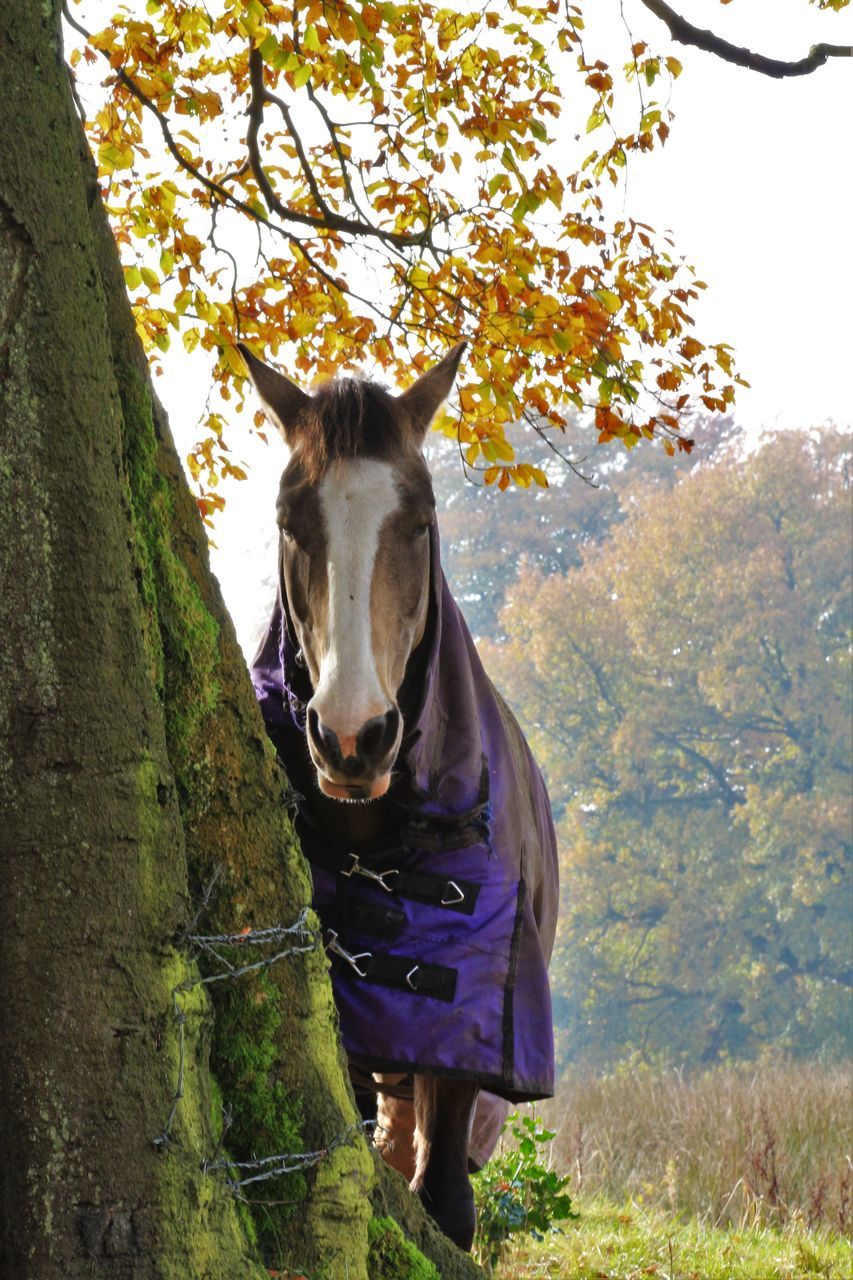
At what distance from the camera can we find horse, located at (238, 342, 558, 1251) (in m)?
3.27

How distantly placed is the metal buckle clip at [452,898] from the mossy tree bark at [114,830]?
84 cm

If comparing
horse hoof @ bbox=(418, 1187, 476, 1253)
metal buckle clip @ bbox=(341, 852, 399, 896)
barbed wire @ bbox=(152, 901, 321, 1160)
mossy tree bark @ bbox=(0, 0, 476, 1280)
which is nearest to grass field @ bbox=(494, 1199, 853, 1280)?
horse hoof @ bbox=(418, 1187, 476, 1253)

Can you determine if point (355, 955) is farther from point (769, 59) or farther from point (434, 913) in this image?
point (769, 59)

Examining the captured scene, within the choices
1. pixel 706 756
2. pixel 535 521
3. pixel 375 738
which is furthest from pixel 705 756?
pixel 375 738

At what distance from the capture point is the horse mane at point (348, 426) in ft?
11.0

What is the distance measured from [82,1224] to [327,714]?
1.25 meters

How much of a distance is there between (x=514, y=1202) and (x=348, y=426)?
317cm

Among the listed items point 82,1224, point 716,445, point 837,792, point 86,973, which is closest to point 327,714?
point 86,973

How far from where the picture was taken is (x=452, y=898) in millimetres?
3406

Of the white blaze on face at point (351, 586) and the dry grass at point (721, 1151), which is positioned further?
the dry grass at point (721, 1151)

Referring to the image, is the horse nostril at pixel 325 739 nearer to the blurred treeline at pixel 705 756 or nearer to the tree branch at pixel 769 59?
the tree branch at pixel 769 59

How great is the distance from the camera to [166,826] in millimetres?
2170

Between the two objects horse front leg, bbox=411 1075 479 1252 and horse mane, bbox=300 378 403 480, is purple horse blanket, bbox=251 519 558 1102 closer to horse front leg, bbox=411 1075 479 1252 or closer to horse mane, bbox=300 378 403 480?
horse front leg, bbox=411 1075 479 1252

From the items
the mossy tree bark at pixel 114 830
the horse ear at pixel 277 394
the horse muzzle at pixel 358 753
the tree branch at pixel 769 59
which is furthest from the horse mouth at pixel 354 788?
the tree branch at pixel 769 59
